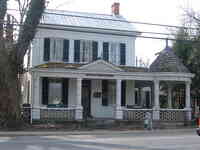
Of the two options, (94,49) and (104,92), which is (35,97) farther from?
(94,49)

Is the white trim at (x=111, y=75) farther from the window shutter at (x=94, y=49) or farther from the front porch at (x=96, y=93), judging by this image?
the window shutter at (x=94, y=49)

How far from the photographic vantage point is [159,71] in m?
25.8

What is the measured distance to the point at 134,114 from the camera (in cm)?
2492

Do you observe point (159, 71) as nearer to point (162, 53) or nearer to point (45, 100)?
point (162, 53)

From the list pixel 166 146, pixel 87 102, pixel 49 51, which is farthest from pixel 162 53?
pixel 166 146

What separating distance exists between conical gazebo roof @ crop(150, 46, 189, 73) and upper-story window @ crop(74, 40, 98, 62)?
467 cm

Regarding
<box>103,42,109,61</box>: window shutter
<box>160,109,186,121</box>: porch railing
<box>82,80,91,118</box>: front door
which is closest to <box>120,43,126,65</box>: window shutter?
<box>103,42,109,61</box>: window shutter

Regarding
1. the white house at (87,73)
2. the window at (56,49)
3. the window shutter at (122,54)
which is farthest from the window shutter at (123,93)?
the window at (56,49)

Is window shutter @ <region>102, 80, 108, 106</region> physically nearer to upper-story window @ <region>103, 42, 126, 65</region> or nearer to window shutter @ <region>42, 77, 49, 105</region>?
upper-story window @ <region>103, 42, 126, 65</region>

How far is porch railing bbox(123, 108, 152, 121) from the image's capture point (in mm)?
24750

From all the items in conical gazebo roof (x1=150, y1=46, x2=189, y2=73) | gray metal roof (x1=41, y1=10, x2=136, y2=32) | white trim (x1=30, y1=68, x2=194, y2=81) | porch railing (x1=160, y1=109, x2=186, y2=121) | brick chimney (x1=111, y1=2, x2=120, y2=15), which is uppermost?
brick chimney (x1=111, y1=2, x2=120, y2=15)

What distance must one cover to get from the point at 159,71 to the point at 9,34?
11070 mm

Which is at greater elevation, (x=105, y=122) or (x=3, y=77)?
(x=3, y=77)

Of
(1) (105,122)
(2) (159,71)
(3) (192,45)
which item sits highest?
(3) (192,45)
